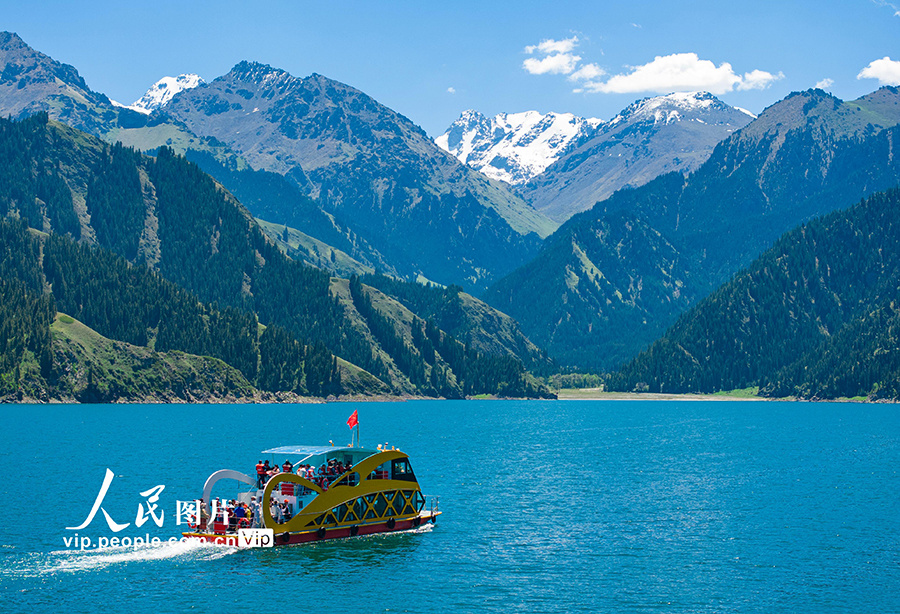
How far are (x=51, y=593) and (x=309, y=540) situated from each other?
77.8 feet

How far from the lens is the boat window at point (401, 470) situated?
9525 cm

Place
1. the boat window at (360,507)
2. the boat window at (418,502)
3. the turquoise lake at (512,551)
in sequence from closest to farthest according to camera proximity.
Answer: the turquoise lake at (512,551)
the boat window at (360,507)
the boat window at (418,502)

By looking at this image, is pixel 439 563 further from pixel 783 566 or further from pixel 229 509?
pixel 783 566

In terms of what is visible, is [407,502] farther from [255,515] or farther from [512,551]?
[255,515]

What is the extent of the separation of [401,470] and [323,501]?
32.6ft

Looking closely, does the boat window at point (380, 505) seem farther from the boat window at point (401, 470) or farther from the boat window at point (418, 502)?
the boat window at point (418, 502)

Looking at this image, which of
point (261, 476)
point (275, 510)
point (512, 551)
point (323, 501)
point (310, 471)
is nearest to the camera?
point (275, 510)

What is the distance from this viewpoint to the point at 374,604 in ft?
232

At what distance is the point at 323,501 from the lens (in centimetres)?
8875

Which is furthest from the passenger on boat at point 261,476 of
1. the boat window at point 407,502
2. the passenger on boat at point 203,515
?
the boat window at point 407,502

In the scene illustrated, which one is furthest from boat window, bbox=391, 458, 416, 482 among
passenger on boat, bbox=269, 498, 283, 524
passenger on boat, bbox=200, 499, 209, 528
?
passenger on boat, bbox=200, 499, 209, 528

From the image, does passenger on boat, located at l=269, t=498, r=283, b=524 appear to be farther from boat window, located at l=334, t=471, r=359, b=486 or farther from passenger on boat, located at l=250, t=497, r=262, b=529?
boat window, located at l=334, t=471, r=359, b=486

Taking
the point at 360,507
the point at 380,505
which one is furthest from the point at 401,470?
the point at 360,507

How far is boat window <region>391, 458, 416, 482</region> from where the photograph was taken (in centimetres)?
9525
